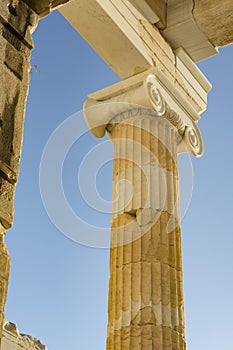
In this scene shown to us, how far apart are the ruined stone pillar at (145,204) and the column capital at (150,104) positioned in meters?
0.02

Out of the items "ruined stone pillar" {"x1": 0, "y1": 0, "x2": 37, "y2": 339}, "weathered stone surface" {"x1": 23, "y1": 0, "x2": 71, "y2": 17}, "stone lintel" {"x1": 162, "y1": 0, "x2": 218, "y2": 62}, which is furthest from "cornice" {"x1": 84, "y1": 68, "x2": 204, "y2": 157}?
"ruined stone pillar" {"x1": 0, "y1": 0, "x2": 37, "y2": 339}

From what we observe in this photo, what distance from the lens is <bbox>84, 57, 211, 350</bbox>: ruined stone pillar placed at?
12.1 m

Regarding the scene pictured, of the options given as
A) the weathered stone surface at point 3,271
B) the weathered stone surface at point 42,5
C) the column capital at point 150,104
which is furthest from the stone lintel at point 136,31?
the weathered stone surface at point 3,271

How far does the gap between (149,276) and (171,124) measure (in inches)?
171

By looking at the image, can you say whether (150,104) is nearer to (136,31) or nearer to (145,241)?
(136,31)

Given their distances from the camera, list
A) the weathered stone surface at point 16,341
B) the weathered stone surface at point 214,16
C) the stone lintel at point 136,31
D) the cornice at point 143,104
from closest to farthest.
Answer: the weathered stone surface at point 16,341 → the stone lintel at point 136,31 → the cornice at point 143,104 → the weathered stone surface at point 214,16

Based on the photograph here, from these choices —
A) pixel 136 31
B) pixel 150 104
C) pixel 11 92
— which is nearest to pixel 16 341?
pixel 11 92

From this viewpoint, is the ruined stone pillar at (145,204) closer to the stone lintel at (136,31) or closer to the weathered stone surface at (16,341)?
the stone lintel at (136,31)

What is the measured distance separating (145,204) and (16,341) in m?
5.36

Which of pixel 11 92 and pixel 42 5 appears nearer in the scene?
pixel 11 92

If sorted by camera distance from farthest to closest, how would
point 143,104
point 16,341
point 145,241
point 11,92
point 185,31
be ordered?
point 185,31 → point 143,104 → point 145,241 → point 16,341 → point 11,92

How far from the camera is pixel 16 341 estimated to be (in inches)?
345

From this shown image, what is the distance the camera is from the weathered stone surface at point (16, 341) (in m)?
8.49

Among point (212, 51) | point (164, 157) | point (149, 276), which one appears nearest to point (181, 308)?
point (149, 276)
